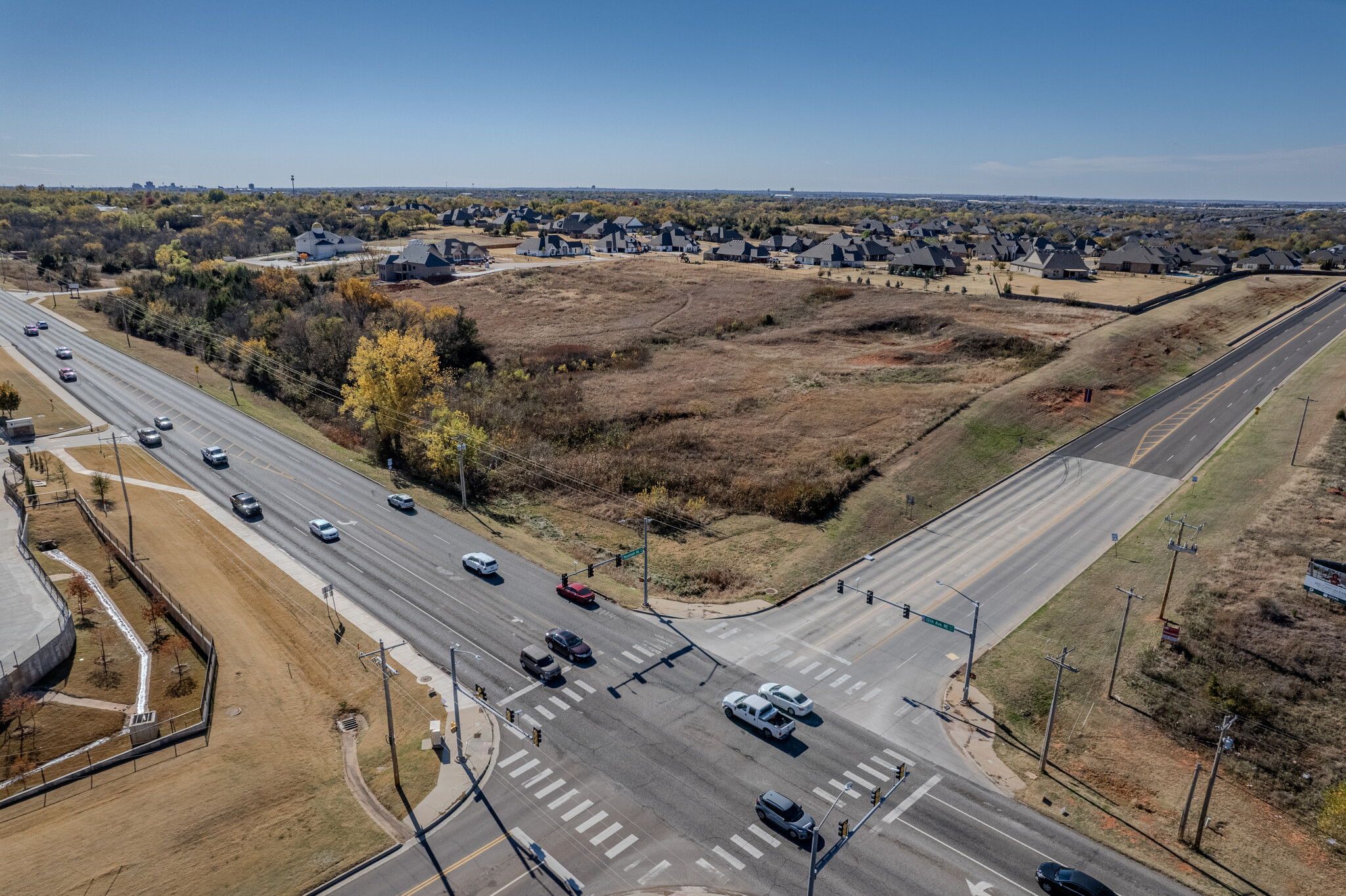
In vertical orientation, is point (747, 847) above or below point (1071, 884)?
below

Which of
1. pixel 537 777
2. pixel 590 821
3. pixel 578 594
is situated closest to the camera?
pixel 590 821

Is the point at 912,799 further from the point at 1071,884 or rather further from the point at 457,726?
the point at 457,726

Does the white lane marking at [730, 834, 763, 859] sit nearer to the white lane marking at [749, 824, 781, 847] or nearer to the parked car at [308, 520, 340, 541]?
the white lane marking at [749, 824, 781, 847]

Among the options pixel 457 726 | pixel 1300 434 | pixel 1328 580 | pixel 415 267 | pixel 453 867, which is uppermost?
pixel 415 267

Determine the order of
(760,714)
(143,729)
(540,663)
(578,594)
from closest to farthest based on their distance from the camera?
(143,729) → (760,714) → (540,663) → (578,594)

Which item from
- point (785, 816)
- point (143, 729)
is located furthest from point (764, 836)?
point (143, 729)

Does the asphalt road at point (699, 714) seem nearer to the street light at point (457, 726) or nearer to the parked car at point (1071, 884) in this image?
the parked car at point (1071, 884)
